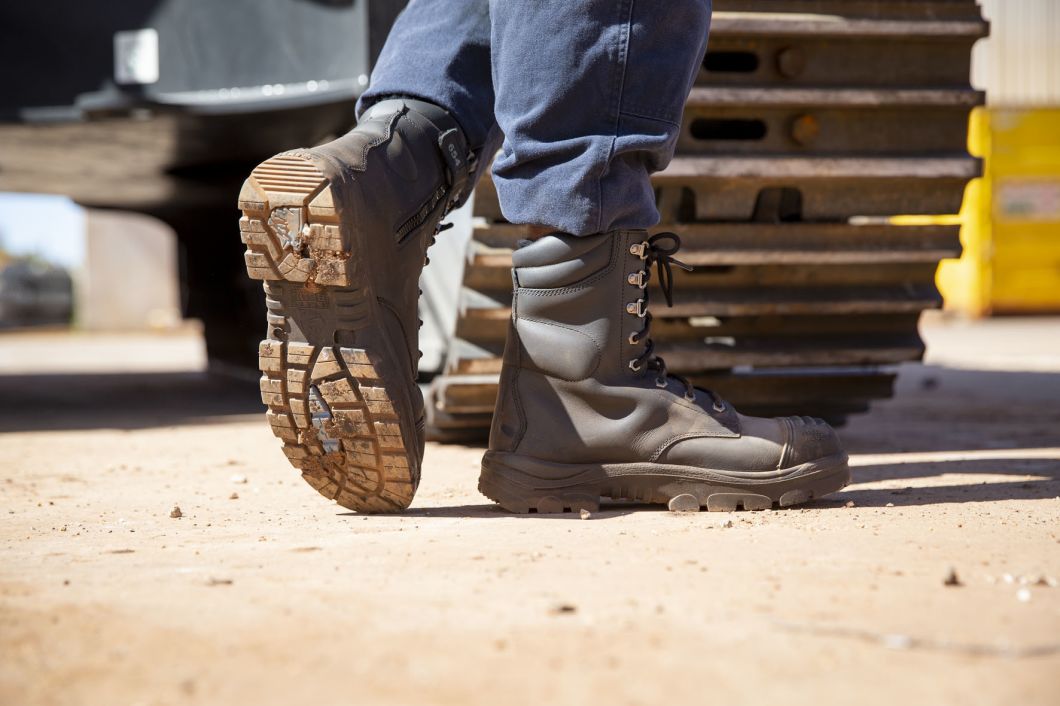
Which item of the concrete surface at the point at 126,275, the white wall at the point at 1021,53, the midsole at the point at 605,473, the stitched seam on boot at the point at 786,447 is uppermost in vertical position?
the white wall at the point at 1021,53

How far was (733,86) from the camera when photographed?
2264mm

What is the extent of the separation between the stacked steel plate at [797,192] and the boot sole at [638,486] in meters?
0.70

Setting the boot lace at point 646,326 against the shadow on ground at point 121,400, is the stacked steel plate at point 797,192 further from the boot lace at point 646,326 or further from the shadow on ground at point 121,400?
the shadow on ground at point 121,400

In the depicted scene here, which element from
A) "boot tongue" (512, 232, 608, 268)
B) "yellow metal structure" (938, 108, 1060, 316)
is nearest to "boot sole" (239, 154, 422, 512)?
"boot tongue" (512, 232, 608, 268)

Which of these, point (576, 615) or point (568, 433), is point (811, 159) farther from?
point (576, 615)

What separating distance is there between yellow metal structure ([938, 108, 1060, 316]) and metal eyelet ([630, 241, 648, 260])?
10853 millimetres

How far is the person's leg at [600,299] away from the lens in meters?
1.51

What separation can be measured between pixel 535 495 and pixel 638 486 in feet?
0.45

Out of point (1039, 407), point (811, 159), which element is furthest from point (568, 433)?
point (1039, 407)

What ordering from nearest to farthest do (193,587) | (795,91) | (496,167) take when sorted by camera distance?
(193,587) → (496,167) → (795,91)

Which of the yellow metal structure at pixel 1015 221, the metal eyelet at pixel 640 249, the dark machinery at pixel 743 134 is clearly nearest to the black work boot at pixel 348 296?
the metal eyelet at pixel 640 249

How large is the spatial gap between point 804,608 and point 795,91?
1417 mm

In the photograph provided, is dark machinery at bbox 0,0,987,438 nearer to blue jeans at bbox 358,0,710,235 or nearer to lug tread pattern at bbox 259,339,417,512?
blue jeans at bbox 358,0,710,235

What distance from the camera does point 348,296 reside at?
1.47 meters
